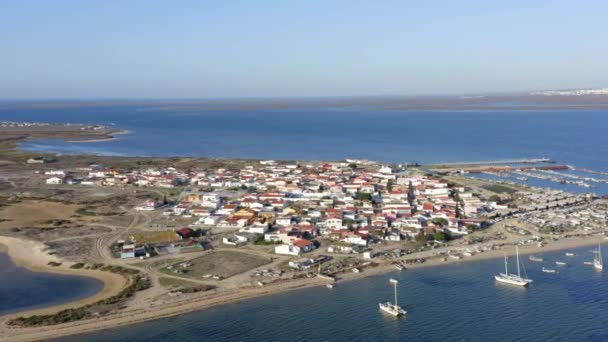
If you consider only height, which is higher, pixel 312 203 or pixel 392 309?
pixel 312 203

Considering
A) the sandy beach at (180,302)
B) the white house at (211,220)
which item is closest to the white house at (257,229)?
the white house at (211,220)

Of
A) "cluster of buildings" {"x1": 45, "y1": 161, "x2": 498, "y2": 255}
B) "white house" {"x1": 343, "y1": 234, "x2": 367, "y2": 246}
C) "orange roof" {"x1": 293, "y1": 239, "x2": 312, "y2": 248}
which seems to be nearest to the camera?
"orange roof" {"x1": 293, "y1": 239, "x2": 312, "y2": 248}

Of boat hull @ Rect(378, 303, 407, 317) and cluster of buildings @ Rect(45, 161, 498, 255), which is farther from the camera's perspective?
cluster of buildings @ Rect(45, 161, 498, 255)

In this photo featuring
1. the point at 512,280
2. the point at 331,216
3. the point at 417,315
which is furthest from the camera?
the point at 331,216

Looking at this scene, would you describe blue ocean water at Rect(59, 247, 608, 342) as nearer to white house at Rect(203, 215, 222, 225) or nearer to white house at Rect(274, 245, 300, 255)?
white house at Rect(274, 245, 300, 255)

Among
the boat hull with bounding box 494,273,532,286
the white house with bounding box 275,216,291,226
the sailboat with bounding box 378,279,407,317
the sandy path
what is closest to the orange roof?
the white house with bounding box 275,216,291,226

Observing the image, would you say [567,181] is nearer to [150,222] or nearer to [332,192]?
[332,192]

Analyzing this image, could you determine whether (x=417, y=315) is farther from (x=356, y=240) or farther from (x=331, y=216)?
(x=331, y=216)

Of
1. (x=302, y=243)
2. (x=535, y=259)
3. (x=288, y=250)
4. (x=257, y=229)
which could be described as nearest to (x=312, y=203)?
(x=257, y=229)
